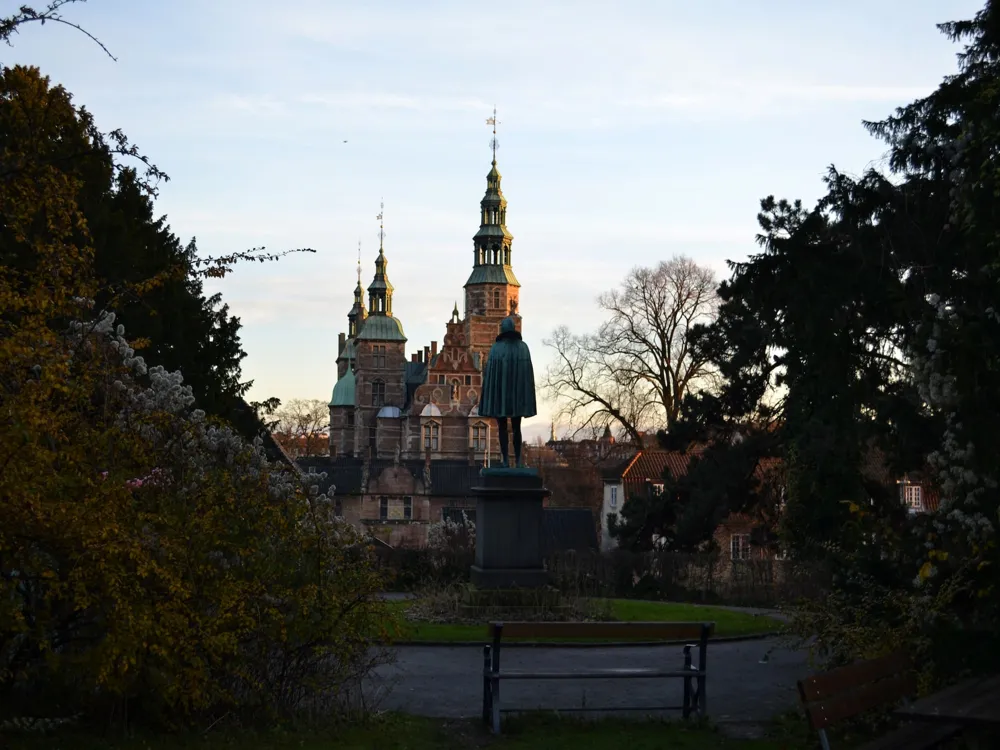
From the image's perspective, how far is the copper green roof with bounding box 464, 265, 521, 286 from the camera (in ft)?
348

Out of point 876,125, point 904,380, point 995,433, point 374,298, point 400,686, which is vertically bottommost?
point 400,686

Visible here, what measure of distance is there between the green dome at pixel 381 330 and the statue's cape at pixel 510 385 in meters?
84.9

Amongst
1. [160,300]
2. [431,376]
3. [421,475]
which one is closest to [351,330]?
[431,376]

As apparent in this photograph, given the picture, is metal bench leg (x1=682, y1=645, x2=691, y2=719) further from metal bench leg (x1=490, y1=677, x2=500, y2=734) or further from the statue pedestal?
the statue pedestal

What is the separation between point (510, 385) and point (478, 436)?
77497mm

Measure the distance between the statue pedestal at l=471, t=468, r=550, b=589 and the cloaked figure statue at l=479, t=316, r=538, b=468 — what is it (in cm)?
108

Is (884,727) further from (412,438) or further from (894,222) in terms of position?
(412,438)

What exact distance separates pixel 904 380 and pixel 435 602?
363 inches

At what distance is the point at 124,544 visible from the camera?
7.92 metres

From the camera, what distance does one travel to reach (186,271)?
9.64m

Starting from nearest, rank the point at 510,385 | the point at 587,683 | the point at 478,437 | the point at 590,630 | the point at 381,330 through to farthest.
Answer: the point at 590,630 < the point at 587,683 < the point at 510,385 < the point at 478,437 < the point at 381,330

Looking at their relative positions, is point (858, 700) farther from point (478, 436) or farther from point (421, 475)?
point (478, 436)

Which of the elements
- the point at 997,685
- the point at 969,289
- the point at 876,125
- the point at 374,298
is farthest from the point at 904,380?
the point at 374,298

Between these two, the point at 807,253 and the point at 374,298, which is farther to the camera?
the point at 374,298
